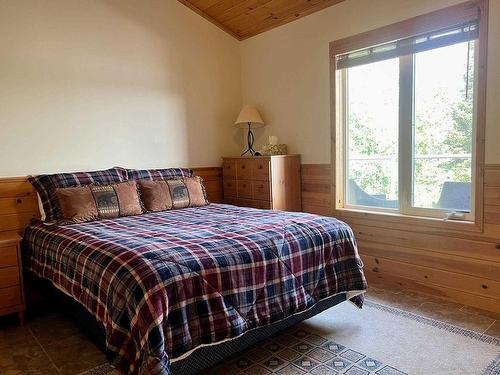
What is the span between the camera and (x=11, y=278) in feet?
8.22

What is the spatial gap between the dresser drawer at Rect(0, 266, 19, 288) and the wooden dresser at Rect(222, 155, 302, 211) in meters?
2.04

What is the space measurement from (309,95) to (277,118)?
0.47 meters

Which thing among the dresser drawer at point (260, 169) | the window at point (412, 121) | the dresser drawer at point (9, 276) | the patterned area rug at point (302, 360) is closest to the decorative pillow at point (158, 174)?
the dresser drawer at point (260, 169)

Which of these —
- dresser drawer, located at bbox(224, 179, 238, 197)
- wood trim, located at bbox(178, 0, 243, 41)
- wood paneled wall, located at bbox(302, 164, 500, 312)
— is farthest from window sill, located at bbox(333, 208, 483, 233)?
wood trim, located at bbox(178, 0, 243, 41)

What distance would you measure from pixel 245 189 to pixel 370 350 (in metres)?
2.06

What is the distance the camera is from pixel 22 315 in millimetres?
2570

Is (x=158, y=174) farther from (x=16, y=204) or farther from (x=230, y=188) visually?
(x=16, y=204)

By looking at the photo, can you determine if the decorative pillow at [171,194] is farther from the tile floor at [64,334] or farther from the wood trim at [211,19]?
the wood trim at [211,19]

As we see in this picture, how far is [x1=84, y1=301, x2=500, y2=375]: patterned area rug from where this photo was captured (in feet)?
6.30

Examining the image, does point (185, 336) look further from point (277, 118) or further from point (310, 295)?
point (277, 118)

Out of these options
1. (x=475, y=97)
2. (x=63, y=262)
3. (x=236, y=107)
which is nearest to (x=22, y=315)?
(x=63, y=262)

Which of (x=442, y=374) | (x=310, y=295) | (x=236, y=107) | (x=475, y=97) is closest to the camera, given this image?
(x=442, y=374)

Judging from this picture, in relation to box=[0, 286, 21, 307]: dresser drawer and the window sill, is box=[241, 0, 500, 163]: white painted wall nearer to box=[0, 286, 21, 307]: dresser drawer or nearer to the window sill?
the window sill

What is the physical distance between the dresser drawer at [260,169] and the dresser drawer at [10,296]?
83.3 inches
